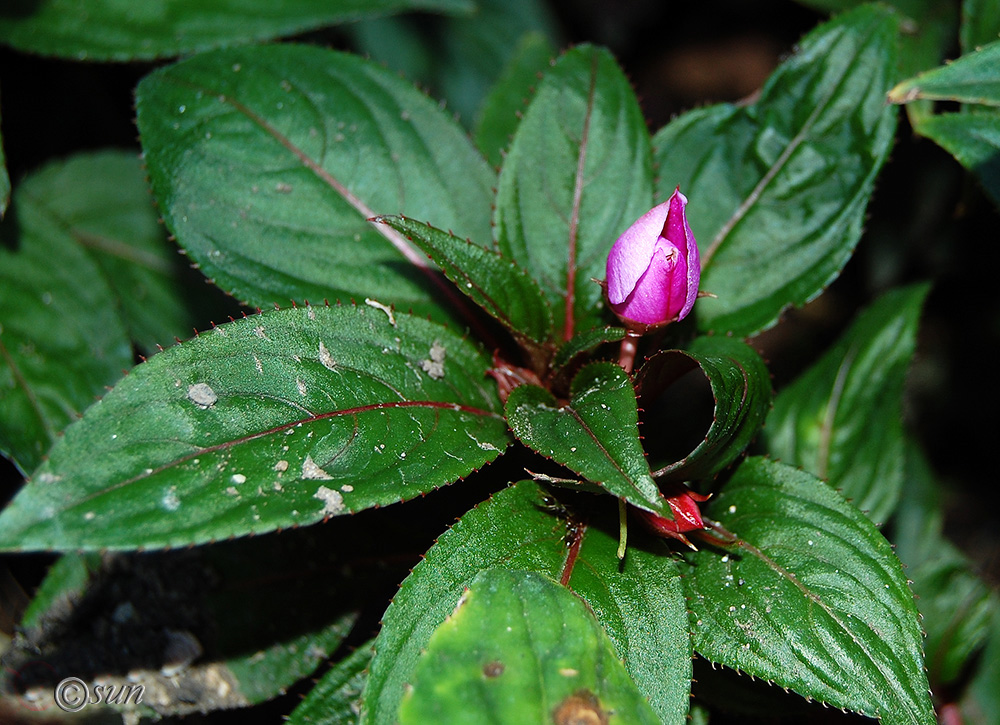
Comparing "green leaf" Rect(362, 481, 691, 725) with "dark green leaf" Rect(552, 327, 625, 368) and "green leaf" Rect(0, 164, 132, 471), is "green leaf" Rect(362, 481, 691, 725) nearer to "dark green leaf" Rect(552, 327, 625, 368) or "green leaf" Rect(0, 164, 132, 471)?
"dark green leaf" Rect(552, 327, 625, 368)

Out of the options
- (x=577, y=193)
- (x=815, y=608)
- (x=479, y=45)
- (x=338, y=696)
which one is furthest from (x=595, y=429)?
(x=479, y=45)

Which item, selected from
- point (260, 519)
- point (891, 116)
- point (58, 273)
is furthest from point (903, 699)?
point (58, 273)

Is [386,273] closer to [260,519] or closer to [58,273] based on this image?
[260,519]

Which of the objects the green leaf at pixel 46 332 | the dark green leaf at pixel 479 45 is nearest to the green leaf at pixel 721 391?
the green leaf at pixel 46 332

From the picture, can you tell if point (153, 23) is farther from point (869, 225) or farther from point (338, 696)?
point (869, 225)

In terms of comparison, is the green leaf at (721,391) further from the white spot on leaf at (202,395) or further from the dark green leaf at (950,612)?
the dark green leaf at (950,612)

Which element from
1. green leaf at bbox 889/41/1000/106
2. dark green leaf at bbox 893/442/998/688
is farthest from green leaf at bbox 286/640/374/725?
green leaf at bbox 889/41/1000/106
